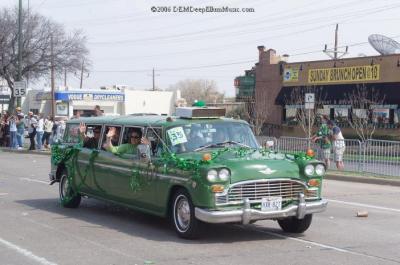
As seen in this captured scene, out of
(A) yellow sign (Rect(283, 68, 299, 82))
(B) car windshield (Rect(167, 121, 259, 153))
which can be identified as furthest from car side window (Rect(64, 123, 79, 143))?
(A) yellow sign (Rect(283, 68, 299, 82))

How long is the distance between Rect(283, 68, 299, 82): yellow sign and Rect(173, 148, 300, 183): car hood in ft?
116

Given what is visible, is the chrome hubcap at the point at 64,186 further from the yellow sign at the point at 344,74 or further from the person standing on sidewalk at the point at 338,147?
the yellow sign at the point at 344,74

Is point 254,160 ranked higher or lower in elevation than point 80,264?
higher

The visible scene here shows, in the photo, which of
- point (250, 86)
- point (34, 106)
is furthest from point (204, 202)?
point (34, 106)

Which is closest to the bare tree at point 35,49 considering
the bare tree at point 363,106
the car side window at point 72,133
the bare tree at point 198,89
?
the bare tree at point 363,106

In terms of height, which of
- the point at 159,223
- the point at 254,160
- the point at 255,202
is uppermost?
the point at 254,160

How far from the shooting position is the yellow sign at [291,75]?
43.6m

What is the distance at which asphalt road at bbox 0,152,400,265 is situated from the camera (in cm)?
751

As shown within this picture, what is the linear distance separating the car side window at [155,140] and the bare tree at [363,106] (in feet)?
91.6

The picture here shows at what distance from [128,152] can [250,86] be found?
40.8 m

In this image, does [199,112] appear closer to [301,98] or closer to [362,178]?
[362,178]

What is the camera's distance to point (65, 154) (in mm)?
11750

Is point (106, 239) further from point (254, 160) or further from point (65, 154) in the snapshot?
point (65, 154)

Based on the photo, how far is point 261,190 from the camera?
8281 millimetres
